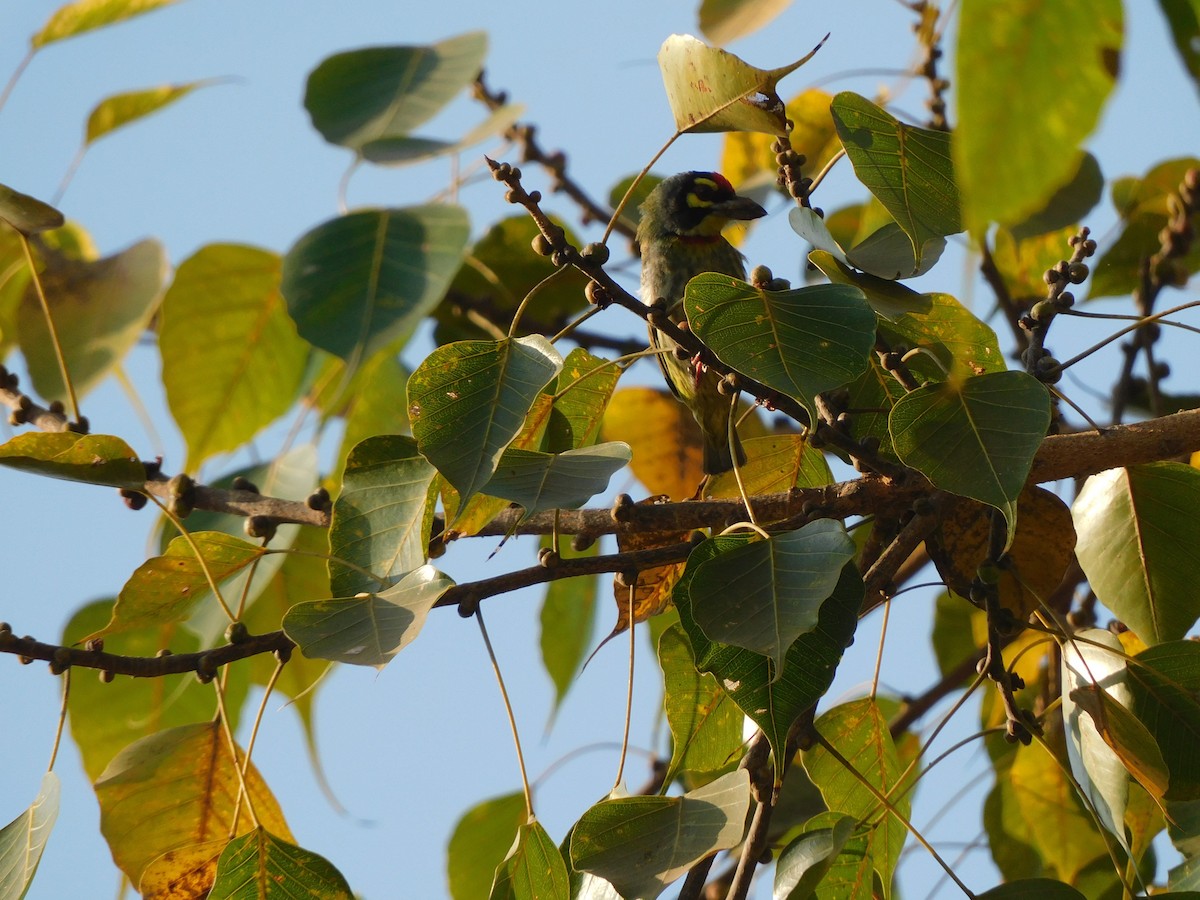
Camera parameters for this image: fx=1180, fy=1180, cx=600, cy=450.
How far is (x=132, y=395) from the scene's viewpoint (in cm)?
248

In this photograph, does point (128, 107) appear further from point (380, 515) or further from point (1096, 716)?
point (1096, 716)

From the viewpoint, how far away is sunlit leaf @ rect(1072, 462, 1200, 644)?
5.31ft

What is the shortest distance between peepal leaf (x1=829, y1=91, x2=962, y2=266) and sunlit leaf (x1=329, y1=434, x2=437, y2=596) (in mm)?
652

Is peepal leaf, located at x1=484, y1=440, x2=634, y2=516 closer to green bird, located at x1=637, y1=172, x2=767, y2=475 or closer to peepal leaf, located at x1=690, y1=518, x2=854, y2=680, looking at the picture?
peepal leaf, located at x1=690, y1=518, x2=854, y2=680

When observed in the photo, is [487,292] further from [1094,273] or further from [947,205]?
[947,205]

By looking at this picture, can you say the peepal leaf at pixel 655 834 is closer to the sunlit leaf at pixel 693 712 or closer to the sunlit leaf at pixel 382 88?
the sunlit leaf at pixel 693 712

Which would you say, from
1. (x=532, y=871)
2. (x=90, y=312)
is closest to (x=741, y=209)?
(x=90, y=312)

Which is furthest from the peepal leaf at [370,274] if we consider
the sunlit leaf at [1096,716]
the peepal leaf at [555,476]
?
the sunlit leaf at [1096,716]

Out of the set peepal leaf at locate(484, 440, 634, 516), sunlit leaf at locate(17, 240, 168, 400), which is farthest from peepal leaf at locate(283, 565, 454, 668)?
sunlit leaf at locate(17, 240, 168, 400)

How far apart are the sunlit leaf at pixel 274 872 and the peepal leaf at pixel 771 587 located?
1.95ft

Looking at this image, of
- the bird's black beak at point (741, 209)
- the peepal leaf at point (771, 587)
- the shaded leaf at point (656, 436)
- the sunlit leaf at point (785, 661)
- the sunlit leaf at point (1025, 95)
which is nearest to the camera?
the sunlit leaf at point (1025, 95)

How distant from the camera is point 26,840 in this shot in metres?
1.49

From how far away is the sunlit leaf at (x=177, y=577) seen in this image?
152cm

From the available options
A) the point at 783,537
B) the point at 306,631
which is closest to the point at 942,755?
the point at 783,537
